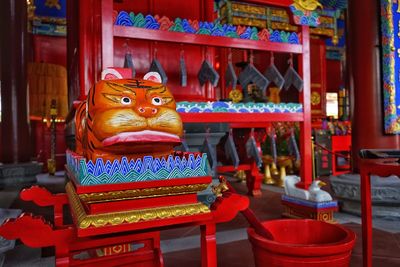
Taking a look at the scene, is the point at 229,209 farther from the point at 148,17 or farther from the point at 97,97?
the point at 148,17

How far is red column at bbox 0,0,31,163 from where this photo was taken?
553 centimetres

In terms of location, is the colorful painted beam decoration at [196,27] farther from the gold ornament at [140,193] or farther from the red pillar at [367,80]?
the gold ornament at [140,193]

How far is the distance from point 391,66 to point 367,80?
0.25 meters

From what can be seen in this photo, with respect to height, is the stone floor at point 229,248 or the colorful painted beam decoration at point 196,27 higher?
the colorful painted beam decoration at point 196,27

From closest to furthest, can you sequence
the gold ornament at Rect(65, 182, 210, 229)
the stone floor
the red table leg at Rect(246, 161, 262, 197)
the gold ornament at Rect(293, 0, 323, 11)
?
the gold ornament at Rect(65, 182, 210, 229)
the stone floor
the gold ornament at Rect(293, 0, 323, 11)
the red table leg at Rect(246, 161, 262, 197)

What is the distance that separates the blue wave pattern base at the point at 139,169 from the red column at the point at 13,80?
17.1ft

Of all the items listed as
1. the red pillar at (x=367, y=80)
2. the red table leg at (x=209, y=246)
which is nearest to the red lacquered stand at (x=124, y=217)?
the red table leg at (x=209, y=246)

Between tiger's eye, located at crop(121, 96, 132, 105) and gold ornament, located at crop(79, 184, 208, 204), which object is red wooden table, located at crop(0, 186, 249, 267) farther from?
tiger's eye, located at crop(121, 96, 132, 105)

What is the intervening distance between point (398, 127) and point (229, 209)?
2.81 m

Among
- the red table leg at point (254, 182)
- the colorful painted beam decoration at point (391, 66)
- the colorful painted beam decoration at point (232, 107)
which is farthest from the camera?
the red table leg at point (254, 182)

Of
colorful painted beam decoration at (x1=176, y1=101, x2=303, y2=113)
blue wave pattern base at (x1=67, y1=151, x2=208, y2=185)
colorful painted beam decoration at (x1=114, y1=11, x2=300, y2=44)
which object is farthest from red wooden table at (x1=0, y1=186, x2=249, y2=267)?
colorful painted beam decoration at (x1=114, y1=11, x2=300, y2=44)

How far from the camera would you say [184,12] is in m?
3.76

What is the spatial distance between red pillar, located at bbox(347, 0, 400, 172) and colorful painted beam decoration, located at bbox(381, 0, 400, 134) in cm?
6

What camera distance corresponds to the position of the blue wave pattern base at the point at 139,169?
3.57 ft
